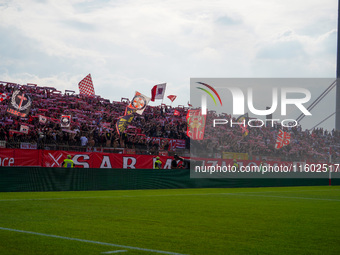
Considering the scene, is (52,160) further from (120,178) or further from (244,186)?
(244,186)

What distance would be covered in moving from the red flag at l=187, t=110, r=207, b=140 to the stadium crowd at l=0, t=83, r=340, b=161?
622 mm

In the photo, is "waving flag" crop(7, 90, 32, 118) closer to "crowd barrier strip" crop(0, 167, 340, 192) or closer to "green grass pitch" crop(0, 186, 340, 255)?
"crowd barrier strip" crop(0, 167, 340, 192)

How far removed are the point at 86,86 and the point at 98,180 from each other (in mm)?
27025

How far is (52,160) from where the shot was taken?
27.2 meters

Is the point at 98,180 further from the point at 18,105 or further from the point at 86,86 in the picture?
the point at 86,86

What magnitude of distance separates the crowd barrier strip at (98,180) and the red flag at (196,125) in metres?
6.97

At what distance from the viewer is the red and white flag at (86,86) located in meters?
48.3

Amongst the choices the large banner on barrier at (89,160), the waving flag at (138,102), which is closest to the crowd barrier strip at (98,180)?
the large banner on barrier at (89,160)

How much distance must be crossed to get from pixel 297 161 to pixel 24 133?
23449mm

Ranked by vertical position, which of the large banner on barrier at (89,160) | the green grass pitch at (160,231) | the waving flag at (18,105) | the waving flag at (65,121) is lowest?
the green grass pitch at (160,231)

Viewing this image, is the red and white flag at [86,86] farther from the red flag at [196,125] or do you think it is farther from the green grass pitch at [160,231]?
the green grass pitch at [160,231]

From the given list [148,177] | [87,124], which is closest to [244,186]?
[148,177]

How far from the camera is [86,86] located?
48594mm

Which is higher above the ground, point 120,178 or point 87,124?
point 87,124
